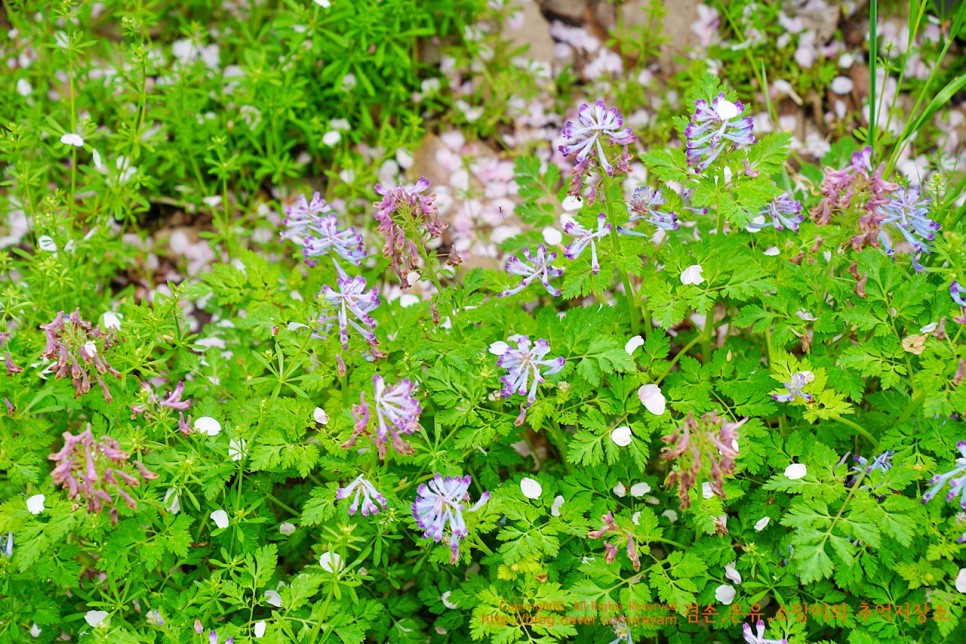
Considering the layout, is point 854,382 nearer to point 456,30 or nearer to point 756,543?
point 756,543

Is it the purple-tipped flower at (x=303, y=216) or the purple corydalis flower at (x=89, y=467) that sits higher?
the purple-tipped flower at (x=303, y=216)

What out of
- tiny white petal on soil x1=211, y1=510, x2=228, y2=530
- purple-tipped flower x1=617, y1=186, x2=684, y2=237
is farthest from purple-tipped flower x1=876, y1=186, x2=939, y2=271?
tiny white petal on soil x1=211, y1=510, x2=228, y2=530

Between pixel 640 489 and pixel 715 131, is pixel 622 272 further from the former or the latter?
pixel 640 489

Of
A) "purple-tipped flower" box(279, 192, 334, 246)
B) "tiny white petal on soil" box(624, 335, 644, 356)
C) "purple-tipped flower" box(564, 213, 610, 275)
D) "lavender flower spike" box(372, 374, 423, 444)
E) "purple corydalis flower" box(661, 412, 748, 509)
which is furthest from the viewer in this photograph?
"purple-tipped flower" box(279, 192, 334, 246)

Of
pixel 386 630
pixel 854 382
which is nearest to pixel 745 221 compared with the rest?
pixel 854 382

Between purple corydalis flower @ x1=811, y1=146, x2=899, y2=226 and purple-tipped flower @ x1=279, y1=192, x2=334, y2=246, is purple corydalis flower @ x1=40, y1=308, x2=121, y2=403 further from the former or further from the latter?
purple corydalis flower @ x1=811, y1=146, x2=899, y2=226

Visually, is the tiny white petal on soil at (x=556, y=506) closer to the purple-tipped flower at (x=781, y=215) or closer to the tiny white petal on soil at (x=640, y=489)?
the tiny white petal on soil at (x=640, y=489)

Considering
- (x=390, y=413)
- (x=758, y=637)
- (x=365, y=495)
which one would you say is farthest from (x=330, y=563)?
(x=758, y=637)

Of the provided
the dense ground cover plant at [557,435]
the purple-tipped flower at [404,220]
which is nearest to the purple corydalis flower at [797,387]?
the dense ground cover plant at [557,435]
